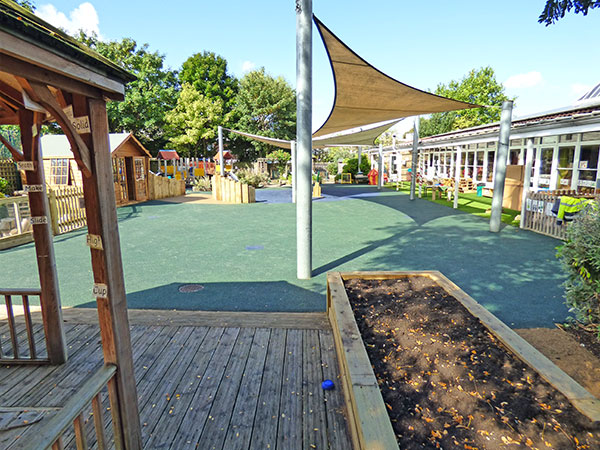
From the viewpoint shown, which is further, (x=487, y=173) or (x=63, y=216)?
(x=487, y=173)


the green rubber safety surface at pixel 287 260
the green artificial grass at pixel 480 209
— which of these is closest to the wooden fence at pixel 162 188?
the green rubber safety surface at pixel 287 260

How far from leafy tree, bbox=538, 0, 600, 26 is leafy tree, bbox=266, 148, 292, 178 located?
26.1 m

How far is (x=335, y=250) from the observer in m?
7.12

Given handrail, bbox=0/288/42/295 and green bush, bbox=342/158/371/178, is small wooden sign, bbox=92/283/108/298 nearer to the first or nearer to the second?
handrail, bbox=0/288/42/295

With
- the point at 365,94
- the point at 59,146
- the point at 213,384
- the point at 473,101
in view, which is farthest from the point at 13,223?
the point at 473,101

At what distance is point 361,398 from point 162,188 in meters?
17.0

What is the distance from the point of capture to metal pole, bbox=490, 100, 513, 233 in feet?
25.6

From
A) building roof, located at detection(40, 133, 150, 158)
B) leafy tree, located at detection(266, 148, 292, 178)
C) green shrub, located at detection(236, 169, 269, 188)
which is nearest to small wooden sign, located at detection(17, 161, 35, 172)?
building roof, located at detection(40, 133, 150, 158)

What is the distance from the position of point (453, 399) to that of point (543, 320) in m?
2.48

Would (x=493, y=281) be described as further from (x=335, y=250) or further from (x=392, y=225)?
(x=392, y=225)

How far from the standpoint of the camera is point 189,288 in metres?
5.03

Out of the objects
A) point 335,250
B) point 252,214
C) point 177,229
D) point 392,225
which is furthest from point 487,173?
point 177,229

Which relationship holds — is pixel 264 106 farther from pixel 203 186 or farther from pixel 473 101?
pixel 473 101

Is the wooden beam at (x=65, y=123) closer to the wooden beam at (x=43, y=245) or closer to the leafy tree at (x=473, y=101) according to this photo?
the wooden beam at (x=43, y=245)
